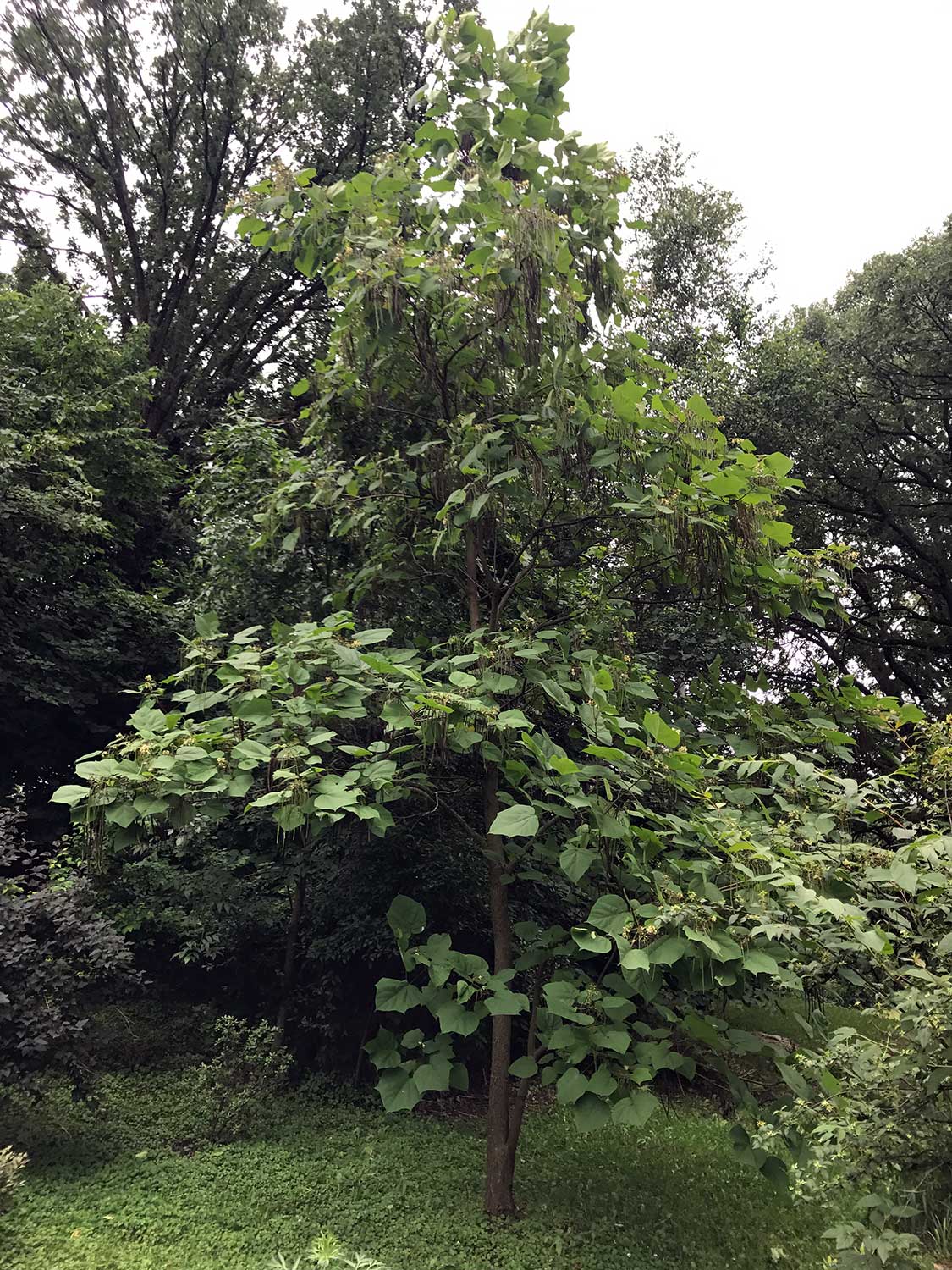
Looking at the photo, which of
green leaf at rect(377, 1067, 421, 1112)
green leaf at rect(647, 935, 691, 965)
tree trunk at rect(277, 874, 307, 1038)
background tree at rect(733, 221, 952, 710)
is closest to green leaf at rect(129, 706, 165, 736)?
green leaf at rect(377, 1067, 421, 1112)

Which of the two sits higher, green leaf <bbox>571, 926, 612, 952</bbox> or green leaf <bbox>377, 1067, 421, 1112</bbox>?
green leaf <bbox>571, 926, 612, 952</bbox>

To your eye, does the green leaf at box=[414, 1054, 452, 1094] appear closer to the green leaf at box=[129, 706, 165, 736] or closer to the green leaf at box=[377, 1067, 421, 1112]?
the green leaf at box=[377, 1067, 421, 1112]

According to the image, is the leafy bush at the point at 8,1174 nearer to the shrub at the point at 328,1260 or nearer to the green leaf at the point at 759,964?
the shrub at the point at 328,1260

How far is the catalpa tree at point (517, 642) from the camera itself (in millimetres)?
2744

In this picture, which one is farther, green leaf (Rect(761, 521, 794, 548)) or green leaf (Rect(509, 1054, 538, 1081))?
green leaf (Rect(761, 521, 794, 548))

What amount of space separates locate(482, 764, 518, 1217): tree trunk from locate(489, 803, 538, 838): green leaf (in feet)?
3.08

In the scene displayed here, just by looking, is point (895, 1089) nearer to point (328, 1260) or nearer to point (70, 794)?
point (328, 1260)

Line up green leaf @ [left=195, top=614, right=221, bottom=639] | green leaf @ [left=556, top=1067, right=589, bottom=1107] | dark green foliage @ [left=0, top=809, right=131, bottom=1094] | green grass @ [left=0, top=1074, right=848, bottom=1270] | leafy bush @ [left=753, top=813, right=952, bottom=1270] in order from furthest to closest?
dark green foliage @ [left=0, top=809, right=131, bottom=1094] < green grass @ [left=0, top=1074, right=848, bottom=1270] < green leaf @ [left=195, top=614, right=221, bottom=639] < green leaf @ [left=556, top=1067, right=589, bottom=1107] < leafy bush @ [left=753, top=813, right=952, bottom=1270]

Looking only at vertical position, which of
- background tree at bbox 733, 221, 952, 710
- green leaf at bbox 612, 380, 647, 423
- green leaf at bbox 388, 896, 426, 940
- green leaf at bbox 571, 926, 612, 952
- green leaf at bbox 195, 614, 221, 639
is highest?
background tree at bbox 733, 221, 952, 710

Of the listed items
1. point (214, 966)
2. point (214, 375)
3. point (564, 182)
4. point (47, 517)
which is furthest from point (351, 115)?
point (214, 966)

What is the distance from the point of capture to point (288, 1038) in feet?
20.8

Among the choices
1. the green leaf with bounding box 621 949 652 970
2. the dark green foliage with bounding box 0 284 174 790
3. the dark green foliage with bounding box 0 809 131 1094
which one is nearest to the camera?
the green leaf with bounding box 621 949 652 970

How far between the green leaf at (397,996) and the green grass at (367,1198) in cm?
121

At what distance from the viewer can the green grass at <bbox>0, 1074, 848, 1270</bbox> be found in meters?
3.54
